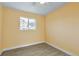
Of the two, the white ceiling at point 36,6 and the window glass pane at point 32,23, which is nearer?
the white ceiling at point 36,6

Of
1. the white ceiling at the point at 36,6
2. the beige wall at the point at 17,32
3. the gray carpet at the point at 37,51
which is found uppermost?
the white ceiling at the point at 36,6

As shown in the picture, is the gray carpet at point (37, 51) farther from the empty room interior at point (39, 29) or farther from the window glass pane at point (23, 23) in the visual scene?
the window glass pane at point (23, 23)

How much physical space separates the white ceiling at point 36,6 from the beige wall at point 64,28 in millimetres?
Result: 80

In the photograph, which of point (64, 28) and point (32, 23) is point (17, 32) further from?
point (64, 28)

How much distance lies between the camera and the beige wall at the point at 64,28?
129 centimetres

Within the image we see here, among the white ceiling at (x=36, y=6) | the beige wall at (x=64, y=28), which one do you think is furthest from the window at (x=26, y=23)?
the beige wall at (x=64, y=28)

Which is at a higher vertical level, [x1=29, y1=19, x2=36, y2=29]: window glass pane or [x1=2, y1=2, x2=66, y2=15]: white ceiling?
[x1=2, y1=2, x2=66, y2=15]: white ceiling

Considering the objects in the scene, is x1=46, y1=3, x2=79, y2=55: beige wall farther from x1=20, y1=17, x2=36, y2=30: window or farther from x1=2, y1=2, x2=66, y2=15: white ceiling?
x1=20, y1=17, x2=36, y2=30: window

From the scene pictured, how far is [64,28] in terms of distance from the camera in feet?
4.35

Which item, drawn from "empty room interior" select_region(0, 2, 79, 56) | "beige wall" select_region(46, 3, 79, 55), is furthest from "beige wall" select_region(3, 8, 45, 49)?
"beige wall" select_region(46, 3, 79, 55)

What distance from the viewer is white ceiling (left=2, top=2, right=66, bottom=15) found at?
116 cm

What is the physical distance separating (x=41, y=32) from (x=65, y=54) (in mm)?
430

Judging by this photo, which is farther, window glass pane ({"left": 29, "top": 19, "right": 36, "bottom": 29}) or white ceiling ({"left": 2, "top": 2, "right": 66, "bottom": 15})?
window glass pane ({"left": 29, "top": 19, "right": 36, "bottom": 29})

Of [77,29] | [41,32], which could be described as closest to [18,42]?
[41,32]
